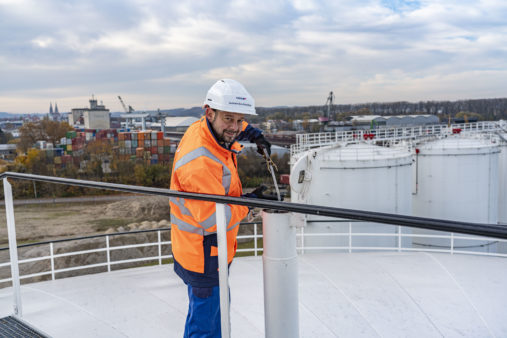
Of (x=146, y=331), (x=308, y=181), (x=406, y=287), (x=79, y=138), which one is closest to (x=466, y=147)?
(x=308, y=181)

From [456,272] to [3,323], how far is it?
5.68 meters

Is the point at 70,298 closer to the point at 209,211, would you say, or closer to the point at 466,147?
the point at 209,211

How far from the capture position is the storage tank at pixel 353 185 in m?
11.8

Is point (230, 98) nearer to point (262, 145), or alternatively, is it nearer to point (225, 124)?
point (225, 124)

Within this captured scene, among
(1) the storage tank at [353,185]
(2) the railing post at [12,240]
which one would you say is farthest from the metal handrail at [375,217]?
(1) the storage tank at [353,185]

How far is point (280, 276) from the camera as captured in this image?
5.31 ft

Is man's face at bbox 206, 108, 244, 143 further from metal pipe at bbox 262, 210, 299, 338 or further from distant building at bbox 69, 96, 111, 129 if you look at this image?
distant building at bbox 69, 96, 111, 129

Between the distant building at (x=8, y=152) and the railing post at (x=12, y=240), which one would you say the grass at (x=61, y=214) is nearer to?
the distant building at (x=8, y=152)

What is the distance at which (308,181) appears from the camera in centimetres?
1177

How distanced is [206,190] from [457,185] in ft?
49.3

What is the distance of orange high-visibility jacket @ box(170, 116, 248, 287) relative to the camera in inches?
79.2

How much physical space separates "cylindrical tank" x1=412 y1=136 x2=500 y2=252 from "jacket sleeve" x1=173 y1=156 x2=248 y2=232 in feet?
48.3

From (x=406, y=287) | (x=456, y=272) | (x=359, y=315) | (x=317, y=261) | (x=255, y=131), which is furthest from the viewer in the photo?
(x=317, y=261)

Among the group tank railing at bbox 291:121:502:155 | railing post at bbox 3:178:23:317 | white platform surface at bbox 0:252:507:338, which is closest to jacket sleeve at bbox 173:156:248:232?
railing post at bbox 3:178:23:317
